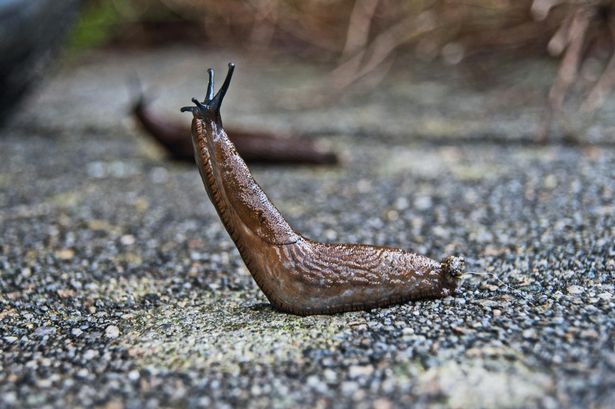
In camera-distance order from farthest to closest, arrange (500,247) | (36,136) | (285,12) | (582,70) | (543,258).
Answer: (285,12) → (582,70) → (36,136) → (500,247) → (543,258)

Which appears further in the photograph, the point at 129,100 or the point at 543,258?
the point at 129,100

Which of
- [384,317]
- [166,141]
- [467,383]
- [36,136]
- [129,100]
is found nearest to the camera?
[467,383]

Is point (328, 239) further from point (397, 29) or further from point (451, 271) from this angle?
point (397, 29)

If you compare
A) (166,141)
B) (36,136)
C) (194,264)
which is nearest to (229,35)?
(36,136)

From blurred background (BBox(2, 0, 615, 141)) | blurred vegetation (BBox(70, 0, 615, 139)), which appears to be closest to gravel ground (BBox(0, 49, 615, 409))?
blurred background (BBox(2, 0, 615, 141))

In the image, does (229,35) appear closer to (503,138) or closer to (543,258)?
(503,138)

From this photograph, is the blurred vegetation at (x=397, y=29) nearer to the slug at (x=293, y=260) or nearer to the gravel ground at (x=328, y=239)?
the gravel ground at (x=328, y=239)

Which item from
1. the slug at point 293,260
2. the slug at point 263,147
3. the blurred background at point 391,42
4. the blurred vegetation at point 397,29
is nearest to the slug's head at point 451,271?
Result: the slug at point 293,260
